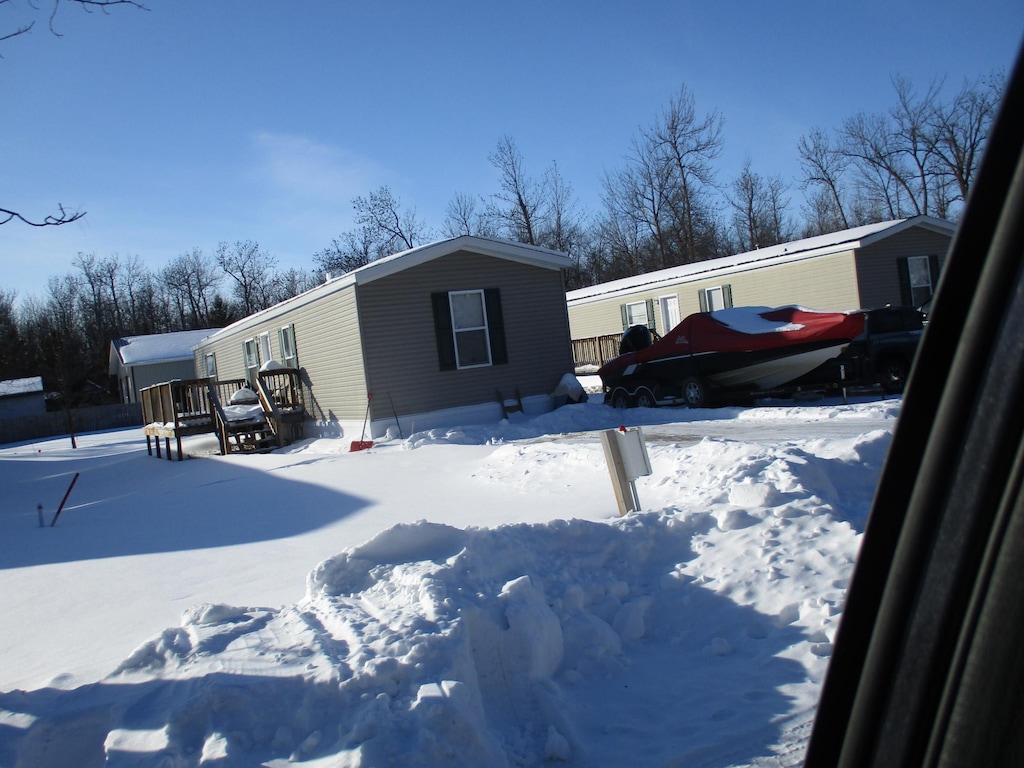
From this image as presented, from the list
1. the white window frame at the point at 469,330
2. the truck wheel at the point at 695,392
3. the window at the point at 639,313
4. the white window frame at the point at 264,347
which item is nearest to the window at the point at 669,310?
the window at the point at 639,313

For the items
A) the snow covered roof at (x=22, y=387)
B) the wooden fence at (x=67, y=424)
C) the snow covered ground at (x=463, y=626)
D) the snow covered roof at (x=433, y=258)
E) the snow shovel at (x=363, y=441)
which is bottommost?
the snow covered ground at (x=463, y=626)

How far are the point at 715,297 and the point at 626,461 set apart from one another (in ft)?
64.3

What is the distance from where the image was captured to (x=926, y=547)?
101cm

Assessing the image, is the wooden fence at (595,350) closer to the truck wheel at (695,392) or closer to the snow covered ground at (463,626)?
the truck wheel at (695,392)

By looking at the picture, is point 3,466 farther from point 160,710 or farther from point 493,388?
point 160,710

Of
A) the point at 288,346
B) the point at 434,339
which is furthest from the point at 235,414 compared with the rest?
the point at 434,339

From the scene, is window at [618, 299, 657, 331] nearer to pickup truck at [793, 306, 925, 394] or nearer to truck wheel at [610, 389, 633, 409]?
truck wheel at [610, 389, 633, 409]

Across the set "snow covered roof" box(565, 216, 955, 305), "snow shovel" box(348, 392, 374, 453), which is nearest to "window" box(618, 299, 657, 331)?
"snow covered roof" box(565, 216, 955, 305)

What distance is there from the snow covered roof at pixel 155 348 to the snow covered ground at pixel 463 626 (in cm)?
3252

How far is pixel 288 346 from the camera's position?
67.6 feet

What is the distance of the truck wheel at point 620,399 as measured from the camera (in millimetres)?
17359

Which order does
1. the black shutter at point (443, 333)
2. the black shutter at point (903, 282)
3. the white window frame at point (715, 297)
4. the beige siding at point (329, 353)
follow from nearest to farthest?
the beige siding at point (329, 353), the black shutter at point (443, 333), the black shutter at point (903, 282), the white window frame at point (715, 297)

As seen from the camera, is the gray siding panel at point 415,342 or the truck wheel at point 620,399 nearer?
the gray siding panel at point 415,342

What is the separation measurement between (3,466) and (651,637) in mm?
23775
